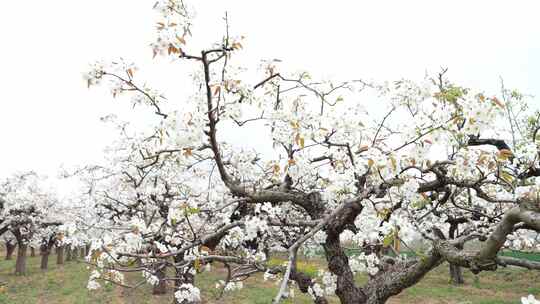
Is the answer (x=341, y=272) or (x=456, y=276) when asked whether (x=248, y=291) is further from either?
(x=341, y=272)

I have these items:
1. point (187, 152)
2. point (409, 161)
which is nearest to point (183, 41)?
point (187, 152)

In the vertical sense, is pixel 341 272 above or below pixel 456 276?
above

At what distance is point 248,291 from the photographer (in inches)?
691

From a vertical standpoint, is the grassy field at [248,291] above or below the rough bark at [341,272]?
below

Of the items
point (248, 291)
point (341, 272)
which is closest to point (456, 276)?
point (248, 291)

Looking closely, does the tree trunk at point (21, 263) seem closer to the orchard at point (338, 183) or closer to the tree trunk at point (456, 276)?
the orchard at point (338, 183)

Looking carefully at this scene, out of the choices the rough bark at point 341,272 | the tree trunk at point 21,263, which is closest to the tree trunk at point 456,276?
the rough bark at point 341,272

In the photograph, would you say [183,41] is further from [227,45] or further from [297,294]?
[297,294]

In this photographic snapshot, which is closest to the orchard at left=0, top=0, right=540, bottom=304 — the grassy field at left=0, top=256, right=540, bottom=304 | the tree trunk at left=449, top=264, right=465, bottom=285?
the grassy field at left=0, top=256, right=540, bottom=304

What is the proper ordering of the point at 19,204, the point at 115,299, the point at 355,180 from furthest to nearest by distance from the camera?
the point at 19,204
the point at 115,299
the point at 355,180

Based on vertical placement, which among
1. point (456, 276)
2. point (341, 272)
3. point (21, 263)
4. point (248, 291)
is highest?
point (341, 272)

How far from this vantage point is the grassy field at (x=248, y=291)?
52.3 feet

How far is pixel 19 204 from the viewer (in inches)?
826

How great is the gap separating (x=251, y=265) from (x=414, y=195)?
219 centimetres
